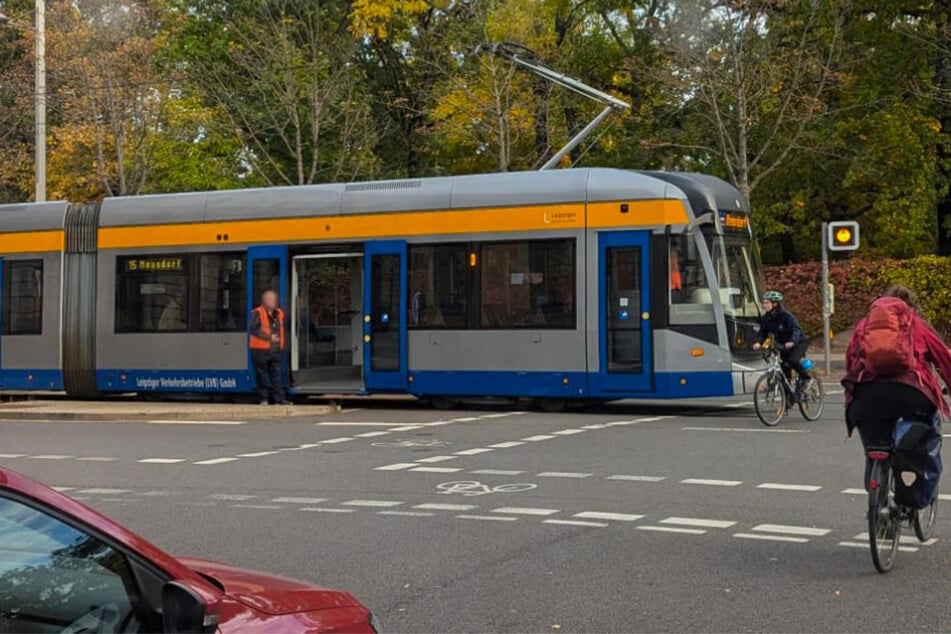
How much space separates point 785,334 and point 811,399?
35.8 inches

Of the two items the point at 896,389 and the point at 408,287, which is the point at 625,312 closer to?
the point at 408,287

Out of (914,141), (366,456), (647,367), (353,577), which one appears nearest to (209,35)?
(914,141)

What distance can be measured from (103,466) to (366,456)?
267cm

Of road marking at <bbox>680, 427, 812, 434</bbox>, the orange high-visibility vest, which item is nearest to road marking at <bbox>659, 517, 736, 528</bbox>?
road marking at <bbox>680, 427, 812, 434</bbox>

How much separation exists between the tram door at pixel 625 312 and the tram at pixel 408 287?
2 centimetres

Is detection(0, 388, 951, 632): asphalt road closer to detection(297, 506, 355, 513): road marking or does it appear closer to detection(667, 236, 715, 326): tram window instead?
detection(297, 506, 355, 513): road marking

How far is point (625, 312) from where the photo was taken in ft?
56.1

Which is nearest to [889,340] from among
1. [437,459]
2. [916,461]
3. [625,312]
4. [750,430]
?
[916,461]

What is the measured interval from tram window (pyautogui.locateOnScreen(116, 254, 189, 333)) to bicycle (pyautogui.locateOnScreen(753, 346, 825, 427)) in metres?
9.60

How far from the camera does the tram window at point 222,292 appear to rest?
20172 millimetres

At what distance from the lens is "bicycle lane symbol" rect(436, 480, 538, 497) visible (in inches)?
407

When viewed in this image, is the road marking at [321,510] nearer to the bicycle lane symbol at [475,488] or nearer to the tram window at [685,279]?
the bicycle lane symbol at [475,488]

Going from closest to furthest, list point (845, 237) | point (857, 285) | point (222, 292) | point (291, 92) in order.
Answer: point (222, 292), point (845, 237), point (857, 285), point (291, 92)

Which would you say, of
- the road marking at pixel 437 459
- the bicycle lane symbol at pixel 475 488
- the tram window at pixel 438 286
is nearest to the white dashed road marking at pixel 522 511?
the bicycle lane symbol at pixel 475 488
